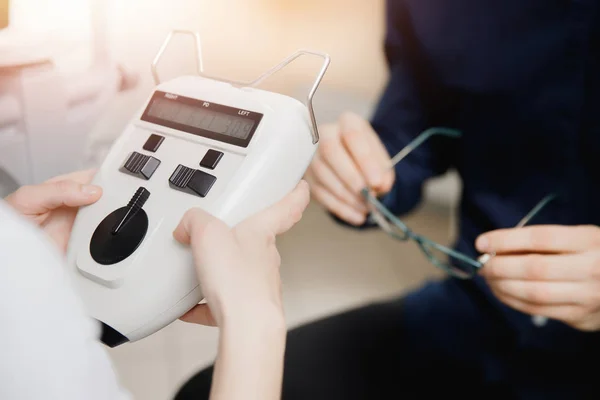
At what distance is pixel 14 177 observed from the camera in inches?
21.6

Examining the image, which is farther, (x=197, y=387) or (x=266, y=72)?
(x=197, y=387)

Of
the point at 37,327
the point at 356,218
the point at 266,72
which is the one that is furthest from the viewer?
the point at 356,218

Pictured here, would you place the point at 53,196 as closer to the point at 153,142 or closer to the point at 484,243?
the point at 153,142

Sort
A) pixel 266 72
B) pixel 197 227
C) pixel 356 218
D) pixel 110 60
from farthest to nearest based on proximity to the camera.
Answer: pixel 356 218
pixel 110 60
pixel 266 72
pixel 197 227

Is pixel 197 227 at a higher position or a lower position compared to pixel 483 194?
higher

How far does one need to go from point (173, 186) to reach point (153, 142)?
0.05 meters

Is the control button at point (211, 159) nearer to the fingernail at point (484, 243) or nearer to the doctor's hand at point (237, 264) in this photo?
the doctor's hand at point (237, 264)

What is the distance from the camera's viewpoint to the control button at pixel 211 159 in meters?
0.44

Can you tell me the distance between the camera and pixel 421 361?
712 millimetres

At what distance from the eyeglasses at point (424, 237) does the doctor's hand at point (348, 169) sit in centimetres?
2

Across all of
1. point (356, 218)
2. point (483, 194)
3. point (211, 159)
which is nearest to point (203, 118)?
point (211, 159)

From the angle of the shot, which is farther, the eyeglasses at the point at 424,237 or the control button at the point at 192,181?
the eyeglasses at the point at 424,237

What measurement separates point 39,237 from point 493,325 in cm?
58

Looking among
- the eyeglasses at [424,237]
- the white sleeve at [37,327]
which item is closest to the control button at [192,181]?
the white sleeve at [37,327]
